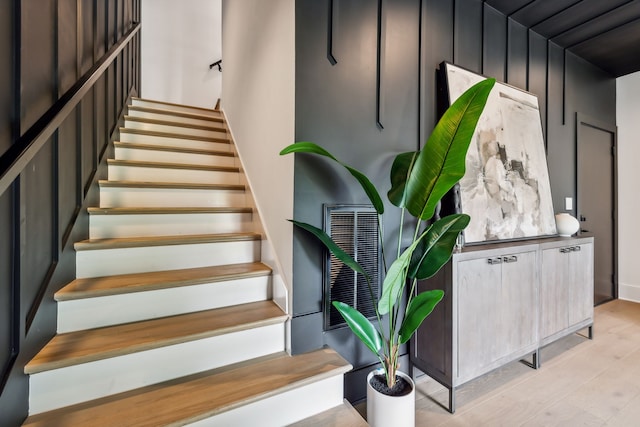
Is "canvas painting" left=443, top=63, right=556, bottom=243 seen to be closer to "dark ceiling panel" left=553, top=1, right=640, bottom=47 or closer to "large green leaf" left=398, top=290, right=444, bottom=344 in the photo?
"dark ceiling panel" left=553, top=1, right=640, bottom=47

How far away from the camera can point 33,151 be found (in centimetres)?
91

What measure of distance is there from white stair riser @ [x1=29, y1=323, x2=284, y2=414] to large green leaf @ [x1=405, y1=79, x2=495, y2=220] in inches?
41.4

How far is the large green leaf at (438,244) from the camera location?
145 centimetres

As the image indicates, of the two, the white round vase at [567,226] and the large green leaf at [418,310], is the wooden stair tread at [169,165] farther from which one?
the white round vase at [567,226]

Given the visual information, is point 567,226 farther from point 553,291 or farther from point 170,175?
point 170,175

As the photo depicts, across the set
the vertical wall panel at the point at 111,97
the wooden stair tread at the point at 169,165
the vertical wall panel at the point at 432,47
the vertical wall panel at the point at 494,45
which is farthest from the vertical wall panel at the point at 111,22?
the vertical wall panel at the point at 494,45

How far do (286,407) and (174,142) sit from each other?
2.57 m

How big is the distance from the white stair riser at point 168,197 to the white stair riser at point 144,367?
1220 millimetres

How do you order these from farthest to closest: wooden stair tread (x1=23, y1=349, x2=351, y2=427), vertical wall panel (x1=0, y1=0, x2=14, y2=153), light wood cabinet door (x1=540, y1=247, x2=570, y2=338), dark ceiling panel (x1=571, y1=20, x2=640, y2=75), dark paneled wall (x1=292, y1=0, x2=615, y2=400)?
1. dark ceiling panel (x1=571, y1=20, x2=640, y2=75)
2. light wood cabinet door (x1=540, y1=247, x2=570, y2=338)
3. dark paneled wall (x1=292, y1=0, x2=615, y2=400)
4. wooden stair tread (x1=23, y1=349, x2=351, y2=427)
5. vertical wall panel (x1=0, y1=0, x2=14, y2=153)

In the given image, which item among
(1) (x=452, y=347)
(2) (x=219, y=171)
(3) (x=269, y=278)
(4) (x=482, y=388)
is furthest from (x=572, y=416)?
(2) (x=219, y=171)

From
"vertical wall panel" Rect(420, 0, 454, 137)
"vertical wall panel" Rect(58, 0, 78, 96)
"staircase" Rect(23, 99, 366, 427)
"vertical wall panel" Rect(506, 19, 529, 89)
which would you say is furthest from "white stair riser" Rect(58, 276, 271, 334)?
"vertical wall panel" Rect(506, 19, 529, 89)

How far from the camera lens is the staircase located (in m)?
1.18

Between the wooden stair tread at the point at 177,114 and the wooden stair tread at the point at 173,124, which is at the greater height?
the wooden stair tread at the point at 177,114

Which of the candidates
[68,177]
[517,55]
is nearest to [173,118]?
[68,177]
